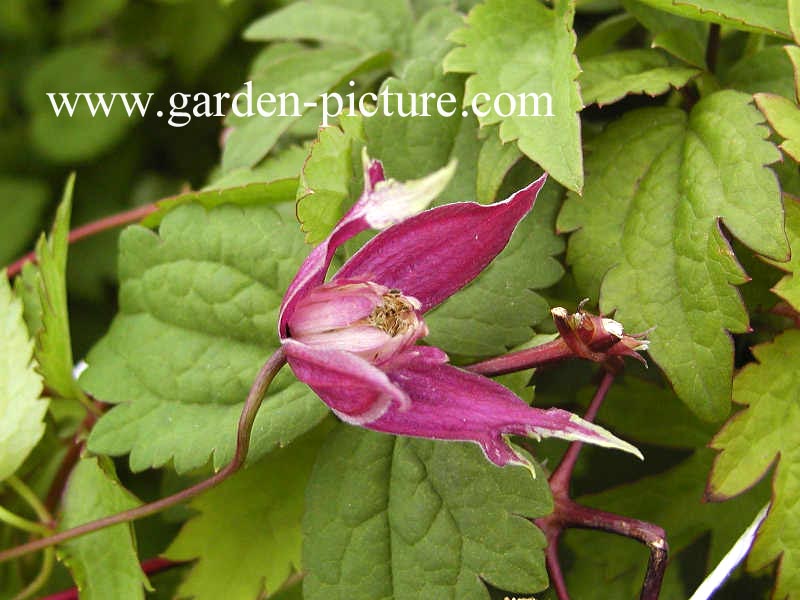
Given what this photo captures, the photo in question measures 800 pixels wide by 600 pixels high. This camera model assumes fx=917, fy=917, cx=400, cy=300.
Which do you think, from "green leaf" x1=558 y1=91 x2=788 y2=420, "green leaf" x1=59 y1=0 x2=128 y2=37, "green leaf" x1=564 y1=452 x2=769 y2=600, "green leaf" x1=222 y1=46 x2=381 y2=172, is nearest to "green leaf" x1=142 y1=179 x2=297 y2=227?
"green leaf" x1=222 y1=46 x2=381 y2=172

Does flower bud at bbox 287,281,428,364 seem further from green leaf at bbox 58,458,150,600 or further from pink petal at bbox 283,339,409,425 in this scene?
green leaf at bbox 58,458,150,600

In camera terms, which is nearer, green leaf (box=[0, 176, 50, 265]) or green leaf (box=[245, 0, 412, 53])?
green leaf (box=[245, 0, 412, 53])

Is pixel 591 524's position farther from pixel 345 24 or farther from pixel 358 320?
pixel 345 24

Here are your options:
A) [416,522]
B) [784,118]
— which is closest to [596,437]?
[416,522]

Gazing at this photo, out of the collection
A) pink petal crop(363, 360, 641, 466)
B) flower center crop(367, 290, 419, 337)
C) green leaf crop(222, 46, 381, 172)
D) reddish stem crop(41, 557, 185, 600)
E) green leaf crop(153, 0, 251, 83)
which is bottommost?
reddish stem crop(41, 557, 185, 600)

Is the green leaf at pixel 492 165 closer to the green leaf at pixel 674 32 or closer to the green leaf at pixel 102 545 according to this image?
the green leaf at pixel 674 32

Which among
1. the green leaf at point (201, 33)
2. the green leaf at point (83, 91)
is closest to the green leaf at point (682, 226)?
the green leaf at point (201, 33)
